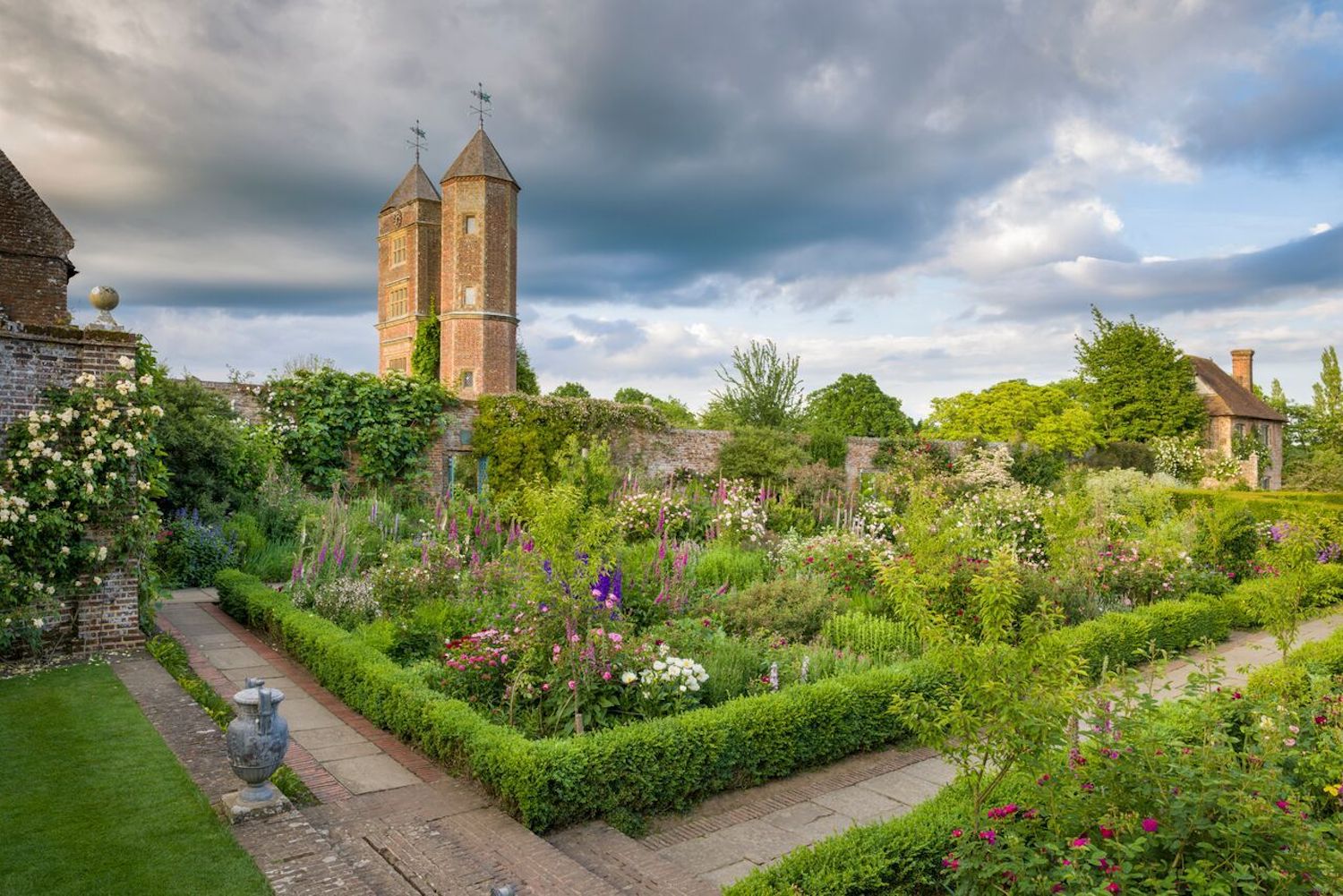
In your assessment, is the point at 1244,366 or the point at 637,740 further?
the point at 1244,366

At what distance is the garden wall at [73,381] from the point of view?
685 centimetres

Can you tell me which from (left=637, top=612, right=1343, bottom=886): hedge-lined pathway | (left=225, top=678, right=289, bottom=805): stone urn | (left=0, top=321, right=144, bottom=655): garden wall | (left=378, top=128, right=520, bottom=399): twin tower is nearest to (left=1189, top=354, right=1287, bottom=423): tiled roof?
(left=378, top=128, right=520, bottom=399): twin tower

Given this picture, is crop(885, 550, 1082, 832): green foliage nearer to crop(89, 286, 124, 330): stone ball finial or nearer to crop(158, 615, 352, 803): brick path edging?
crop(158, 615, 352, 803): brick path edging

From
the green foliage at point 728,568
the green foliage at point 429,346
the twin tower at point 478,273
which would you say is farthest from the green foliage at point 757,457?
the green foliage at point 429,346

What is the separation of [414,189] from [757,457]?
22.0 metres

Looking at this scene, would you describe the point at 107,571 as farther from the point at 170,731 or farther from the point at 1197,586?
the point at 1197,586

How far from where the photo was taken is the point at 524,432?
51.3 ft

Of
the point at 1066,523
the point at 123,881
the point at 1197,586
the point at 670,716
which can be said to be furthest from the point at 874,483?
the point at 123,881

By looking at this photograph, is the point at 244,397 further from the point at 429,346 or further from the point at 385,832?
the point at 429,346

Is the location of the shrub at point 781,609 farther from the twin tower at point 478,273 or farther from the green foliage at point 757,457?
the twin tower at point 478,273

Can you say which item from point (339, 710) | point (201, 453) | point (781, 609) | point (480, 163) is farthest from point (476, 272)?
point (339, 710)

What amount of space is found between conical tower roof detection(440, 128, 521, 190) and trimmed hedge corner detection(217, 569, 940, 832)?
24.2 m

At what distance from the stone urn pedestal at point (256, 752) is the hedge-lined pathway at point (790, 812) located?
143cm

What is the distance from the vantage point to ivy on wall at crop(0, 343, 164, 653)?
6.59 meters
